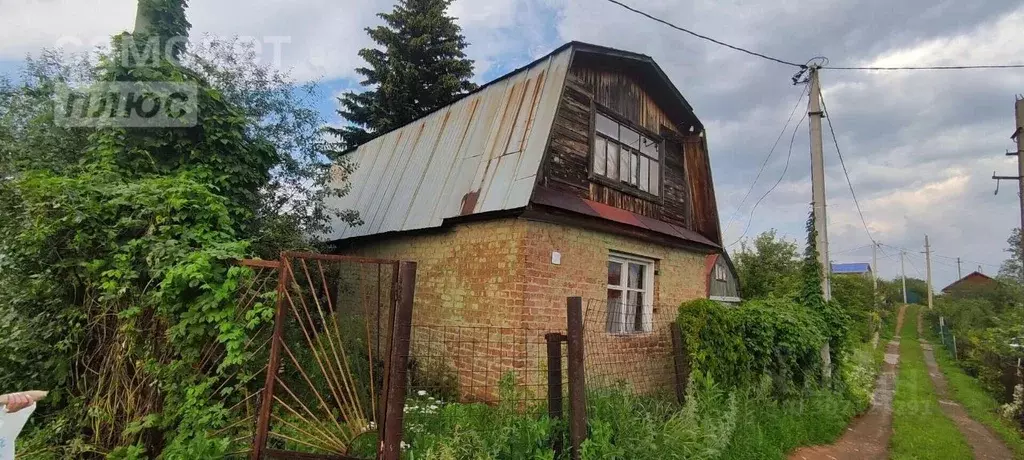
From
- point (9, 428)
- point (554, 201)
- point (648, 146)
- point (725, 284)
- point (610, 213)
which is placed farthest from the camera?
point (725, 284)

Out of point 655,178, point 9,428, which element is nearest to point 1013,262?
point 655,178

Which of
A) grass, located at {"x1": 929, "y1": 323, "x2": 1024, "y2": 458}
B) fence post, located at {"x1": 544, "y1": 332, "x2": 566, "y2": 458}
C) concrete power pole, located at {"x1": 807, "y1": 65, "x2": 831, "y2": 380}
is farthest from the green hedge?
fence post, located at {"x1": 544, "y1": 332, "x2": 566, "y2": 458}

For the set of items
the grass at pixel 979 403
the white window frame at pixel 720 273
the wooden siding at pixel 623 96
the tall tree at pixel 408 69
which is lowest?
the grass at pixel 979 403

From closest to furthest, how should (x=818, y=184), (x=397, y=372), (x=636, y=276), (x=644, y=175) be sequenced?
(x=397, y=372), (x=636, y=276), (x=644, y=175), (x=818, y=184)

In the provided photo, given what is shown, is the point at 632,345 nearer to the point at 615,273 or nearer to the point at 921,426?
the point at 615,273

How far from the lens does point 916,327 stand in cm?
3303

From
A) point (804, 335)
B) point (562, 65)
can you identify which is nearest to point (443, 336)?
point (562, 65)

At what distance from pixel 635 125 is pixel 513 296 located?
4.27m

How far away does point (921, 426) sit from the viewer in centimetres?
820

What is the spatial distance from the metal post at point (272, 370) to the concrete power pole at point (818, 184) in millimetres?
9748

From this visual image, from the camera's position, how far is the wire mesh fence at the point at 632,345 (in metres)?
6.70

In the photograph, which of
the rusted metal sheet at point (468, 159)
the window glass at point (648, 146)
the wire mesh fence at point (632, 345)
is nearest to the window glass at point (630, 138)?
the window glass at point (648, 146)

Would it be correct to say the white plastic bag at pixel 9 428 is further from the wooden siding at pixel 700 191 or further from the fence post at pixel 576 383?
the wooden siding at pixel 700 191

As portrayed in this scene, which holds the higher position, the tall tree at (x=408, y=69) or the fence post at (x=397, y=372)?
the tall tree at (x=408, y=69)
